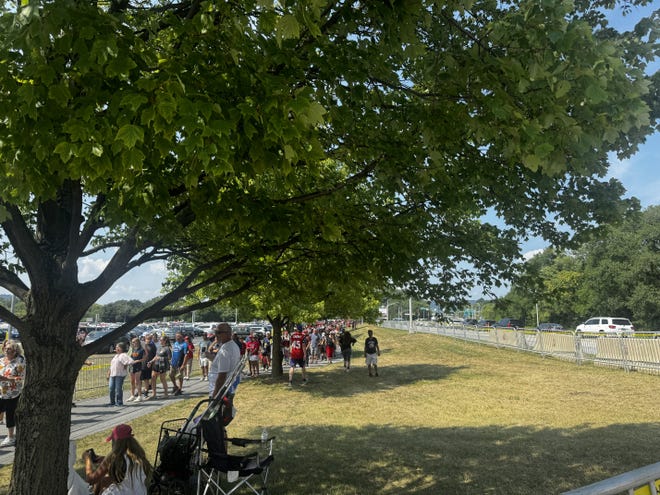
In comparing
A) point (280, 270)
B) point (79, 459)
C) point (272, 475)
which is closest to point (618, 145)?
point (280, 270)

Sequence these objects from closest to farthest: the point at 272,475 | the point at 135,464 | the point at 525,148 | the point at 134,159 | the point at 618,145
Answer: the point at 134,159 → the point at 525,148 → the point at 135,464 → the point at 618,145 → the point at 272,475

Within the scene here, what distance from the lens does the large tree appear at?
2889 mm

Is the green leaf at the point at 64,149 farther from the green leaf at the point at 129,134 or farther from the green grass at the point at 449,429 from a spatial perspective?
the green grass at the point at 449,429

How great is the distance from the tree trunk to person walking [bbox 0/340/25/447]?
4.93m

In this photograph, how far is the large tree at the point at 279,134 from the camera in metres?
2.89

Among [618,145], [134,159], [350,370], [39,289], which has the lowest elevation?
[350,370]

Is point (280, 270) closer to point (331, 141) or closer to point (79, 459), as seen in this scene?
point (331, 141)

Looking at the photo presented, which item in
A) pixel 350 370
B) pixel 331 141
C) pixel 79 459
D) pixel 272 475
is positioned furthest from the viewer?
pixel 350 370

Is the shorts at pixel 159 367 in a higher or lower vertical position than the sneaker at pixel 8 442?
higher

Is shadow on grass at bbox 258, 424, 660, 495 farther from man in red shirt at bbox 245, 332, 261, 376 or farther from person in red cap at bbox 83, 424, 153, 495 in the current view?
man in red shirt at bbox 245, 332, 261, 376

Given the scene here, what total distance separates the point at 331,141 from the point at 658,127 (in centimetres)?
382

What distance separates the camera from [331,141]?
6.16m

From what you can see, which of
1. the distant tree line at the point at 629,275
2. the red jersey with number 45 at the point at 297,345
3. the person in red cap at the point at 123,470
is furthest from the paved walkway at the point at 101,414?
the distant tree line at the point at 629,275

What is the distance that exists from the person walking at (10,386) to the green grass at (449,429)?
4.40 ft
